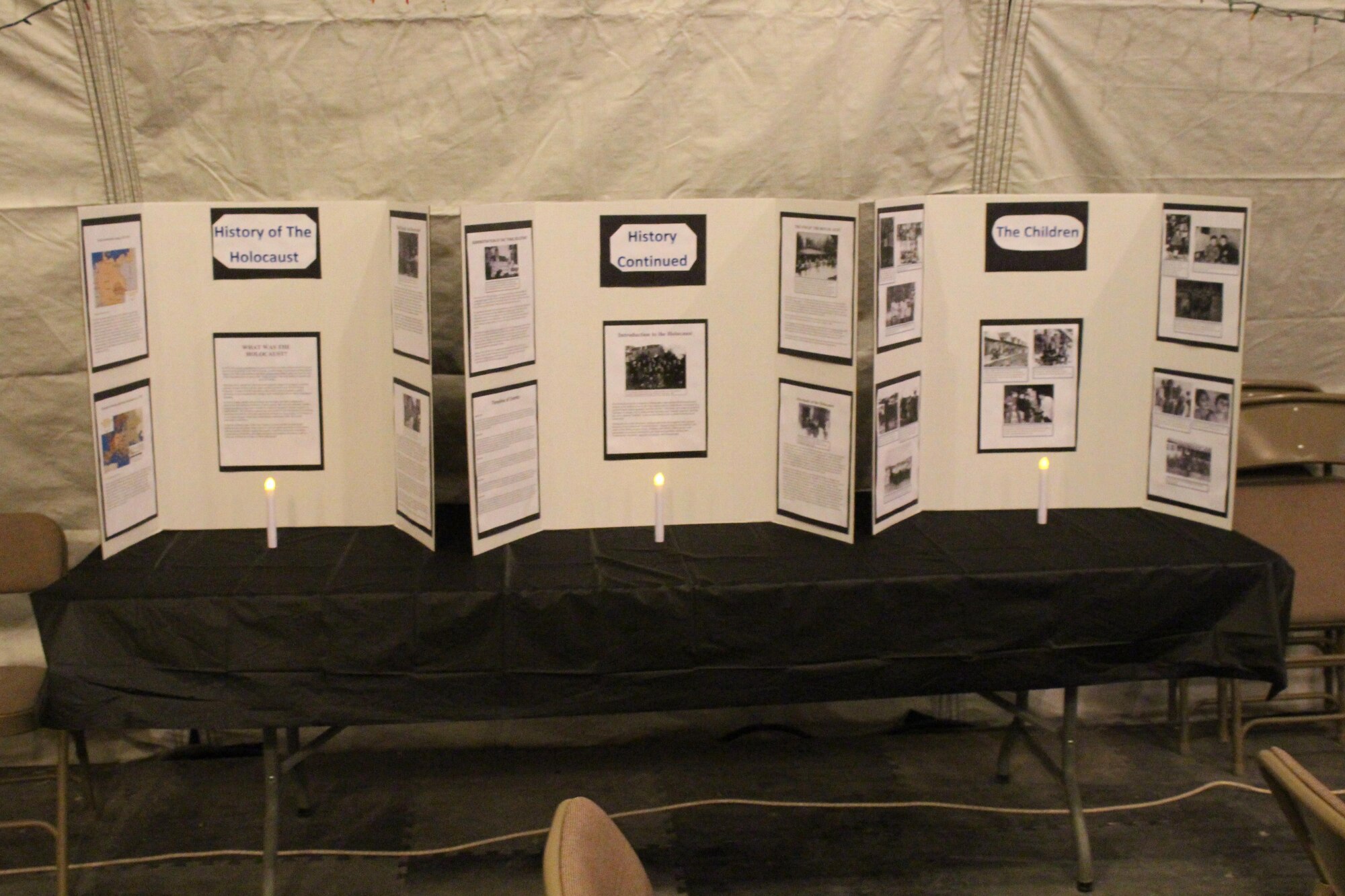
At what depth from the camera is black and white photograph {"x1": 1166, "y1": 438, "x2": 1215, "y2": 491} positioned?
2854mm

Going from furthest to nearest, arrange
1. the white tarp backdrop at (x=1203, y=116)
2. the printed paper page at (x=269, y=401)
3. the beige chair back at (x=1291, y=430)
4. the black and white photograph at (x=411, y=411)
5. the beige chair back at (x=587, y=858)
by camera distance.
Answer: the beige chair back at (x=1291, y=430) → the white tarp backdrop at (x=1203, y=116) → the printed paper page at (x=269, y=401) → the black and white photograph at (x=411, y=411) → the beige chair back at (x=587, y=858)

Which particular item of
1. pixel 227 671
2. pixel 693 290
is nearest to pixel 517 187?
pixel 693 290

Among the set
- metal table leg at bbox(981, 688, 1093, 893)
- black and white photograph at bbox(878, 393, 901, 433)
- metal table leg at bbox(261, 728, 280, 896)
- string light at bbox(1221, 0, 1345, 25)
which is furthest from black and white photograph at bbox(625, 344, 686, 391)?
string light at bbox(1221, 0, 1345, 25)

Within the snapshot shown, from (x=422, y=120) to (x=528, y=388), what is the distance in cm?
80

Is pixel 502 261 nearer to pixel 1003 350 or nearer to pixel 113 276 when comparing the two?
pixel 113 276

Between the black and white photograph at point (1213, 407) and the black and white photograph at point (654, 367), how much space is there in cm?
112

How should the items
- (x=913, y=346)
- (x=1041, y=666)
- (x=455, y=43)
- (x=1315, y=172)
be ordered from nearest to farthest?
1. (x=1041, y=666)
2. (x=913, y=346)
3. (x=455, y=43)
4. (x=1315, y=172)

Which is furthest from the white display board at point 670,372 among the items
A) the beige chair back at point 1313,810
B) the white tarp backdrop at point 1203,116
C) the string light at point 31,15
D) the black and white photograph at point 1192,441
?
the string light at point 31,15

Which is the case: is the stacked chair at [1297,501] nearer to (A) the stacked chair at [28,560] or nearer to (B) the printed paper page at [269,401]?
(B) the printed paper page at [269,401]

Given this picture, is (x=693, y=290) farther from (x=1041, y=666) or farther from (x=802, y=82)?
(x=1041, y=666)

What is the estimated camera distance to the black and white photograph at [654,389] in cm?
277

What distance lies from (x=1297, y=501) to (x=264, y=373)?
2507 mm

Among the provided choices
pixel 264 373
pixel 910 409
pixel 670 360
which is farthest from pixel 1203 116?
pixel 264 373

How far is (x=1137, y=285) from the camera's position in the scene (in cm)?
289
